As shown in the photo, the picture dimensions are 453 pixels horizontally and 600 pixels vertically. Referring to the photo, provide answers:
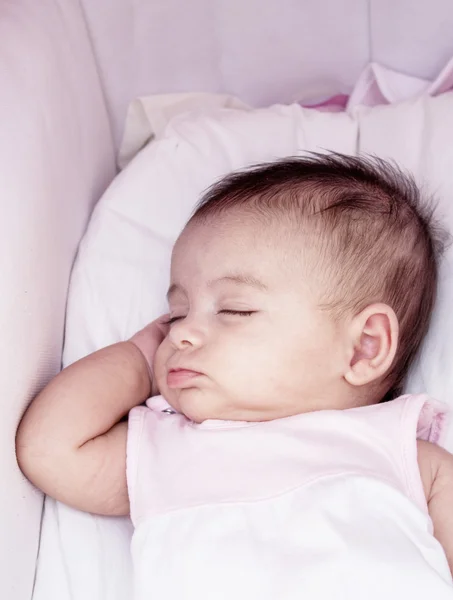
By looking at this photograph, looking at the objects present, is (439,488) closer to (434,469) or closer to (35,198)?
(434,469)

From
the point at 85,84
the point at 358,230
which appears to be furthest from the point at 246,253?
the point at 85,84

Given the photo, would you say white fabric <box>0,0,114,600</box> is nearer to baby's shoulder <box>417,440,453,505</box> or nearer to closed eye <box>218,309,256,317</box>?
closed eye <box>218,309,256,317</box>

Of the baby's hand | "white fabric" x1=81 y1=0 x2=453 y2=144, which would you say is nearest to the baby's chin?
the baby's hand

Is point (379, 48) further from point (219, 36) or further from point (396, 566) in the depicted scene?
point (396, 566)

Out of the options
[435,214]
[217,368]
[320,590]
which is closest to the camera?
[320,590]

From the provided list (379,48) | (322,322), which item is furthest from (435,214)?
(379,48)

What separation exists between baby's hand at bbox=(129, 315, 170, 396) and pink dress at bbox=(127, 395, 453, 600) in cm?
11

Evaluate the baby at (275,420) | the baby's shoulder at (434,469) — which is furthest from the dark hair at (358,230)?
the baby's shoulder at (434,469)

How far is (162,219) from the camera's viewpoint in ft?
4.29

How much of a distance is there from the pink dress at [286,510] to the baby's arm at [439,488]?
0.09ft

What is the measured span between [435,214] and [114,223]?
1.64ft

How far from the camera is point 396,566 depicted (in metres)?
0.86

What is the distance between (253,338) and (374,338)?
0.52 feet

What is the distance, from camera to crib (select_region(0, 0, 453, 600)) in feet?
3.14
